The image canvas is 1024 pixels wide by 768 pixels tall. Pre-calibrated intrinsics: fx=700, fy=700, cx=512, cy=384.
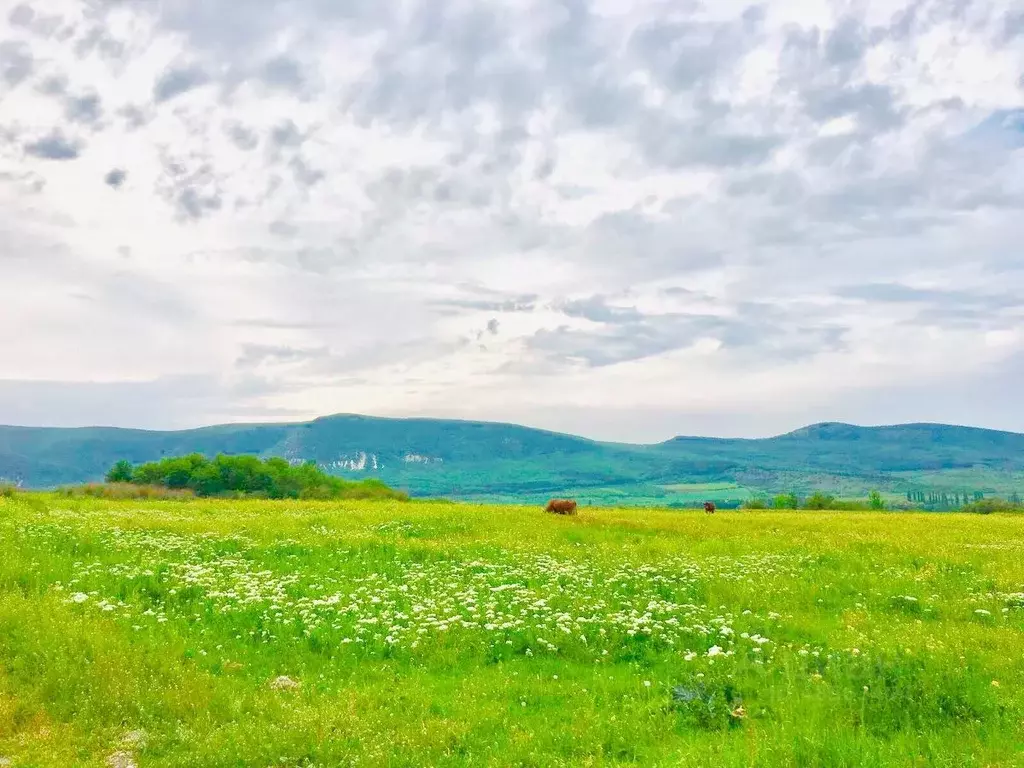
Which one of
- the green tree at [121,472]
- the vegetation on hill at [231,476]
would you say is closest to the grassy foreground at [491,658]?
the vegetation on hill at [231,476]

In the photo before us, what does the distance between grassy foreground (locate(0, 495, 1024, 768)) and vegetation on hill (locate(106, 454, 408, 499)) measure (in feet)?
229

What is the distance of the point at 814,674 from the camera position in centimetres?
1152

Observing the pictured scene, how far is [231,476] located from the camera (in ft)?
326

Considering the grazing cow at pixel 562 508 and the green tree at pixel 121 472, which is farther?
the green tree at pixel 121 472

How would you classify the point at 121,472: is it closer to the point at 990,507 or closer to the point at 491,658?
the point at 491,658

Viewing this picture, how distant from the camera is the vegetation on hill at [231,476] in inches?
3617

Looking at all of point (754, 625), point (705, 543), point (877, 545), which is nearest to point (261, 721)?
point (754, 625)

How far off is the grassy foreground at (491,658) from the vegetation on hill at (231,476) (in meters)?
69.8

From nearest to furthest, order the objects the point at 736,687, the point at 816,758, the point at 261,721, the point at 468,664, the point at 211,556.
Answer: the point at 816,758
the point at 261,721
the point at 736,687
the point at 468,664
the point at 211,556

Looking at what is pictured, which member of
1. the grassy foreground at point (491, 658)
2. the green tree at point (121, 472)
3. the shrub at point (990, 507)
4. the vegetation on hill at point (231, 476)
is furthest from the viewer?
the vegetation on hill at point (231, 476)

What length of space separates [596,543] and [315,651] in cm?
1761

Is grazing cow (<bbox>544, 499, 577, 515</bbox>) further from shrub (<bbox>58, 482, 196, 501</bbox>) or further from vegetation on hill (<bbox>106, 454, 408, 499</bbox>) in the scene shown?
vegetation on hill (<bbox>106, 454, 408, 499</bbox>)

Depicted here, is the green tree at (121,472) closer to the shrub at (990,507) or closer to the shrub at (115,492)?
the shrub at (115,492)

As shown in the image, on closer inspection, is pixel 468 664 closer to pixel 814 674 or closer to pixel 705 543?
pixel 814 674
